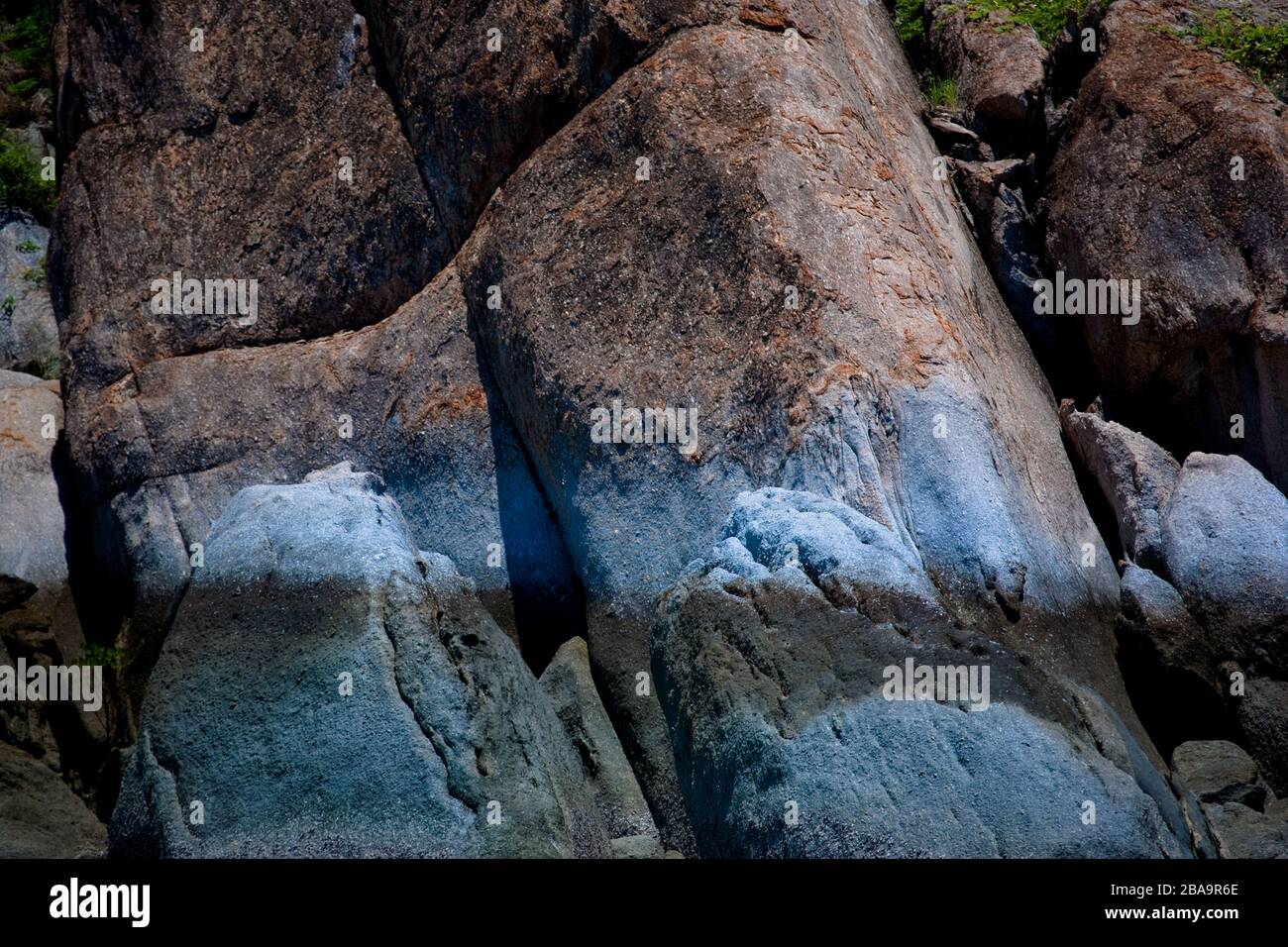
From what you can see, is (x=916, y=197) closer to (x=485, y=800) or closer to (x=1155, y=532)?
(x=1155, y=532)

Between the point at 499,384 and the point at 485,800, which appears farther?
the point at 499,384

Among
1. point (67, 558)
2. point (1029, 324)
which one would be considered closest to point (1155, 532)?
point (1029, 324)

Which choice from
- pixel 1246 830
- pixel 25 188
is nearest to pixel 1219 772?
pixel 1246 830

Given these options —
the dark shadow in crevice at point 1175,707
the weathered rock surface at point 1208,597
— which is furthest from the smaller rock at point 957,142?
the dark shadow in crevice at point 1175,707

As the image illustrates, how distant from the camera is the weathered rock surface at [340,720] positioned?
6.99 meters

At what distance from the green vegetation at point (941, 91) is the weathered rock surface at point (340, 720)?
6.14 meters

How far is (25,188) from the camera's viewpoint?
13.5 meters

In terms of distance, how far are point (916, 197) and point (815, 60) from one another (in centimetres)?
110

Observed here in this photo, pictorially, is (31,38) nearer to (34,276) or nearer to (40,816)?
(34,276)

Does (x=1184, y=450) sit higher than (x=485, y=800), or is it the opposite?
(x=1184, y=450)

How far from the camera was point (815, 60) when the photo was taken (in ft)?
33.5

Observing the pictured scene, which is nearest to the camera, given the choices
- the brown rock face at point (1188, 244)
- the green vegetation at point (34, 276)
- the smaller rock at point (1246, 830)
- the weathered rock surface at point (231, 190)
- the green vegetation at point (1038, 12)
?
the smaller rock at point (1246, 830)

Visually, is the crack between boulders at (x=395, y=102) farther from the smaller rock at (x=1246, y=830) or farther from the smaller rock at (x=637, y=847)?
the smaller rock at (x=1246, y=830)
